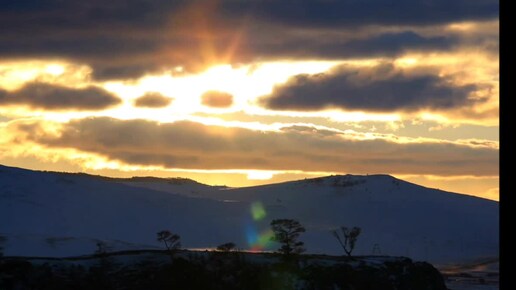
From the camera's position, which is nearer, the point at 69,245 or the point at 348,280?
the point at 348,280

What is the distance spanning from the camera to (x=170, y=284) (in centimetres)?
9012

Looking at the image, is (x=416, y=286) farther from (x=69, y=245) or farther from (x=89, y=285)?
(x=69, y=245)

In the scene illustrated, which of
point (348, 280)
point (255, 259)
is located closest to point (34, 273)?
point (255, 259)

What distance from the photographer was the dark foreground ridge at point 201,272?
86688mm

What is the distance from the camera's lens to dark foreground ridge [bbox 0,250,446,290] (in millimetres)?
86688

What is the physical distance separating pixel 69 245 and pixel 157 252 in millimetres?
93300

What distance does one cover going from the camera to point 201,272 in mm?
92750

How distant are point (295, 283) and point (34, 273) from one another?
24.3m
